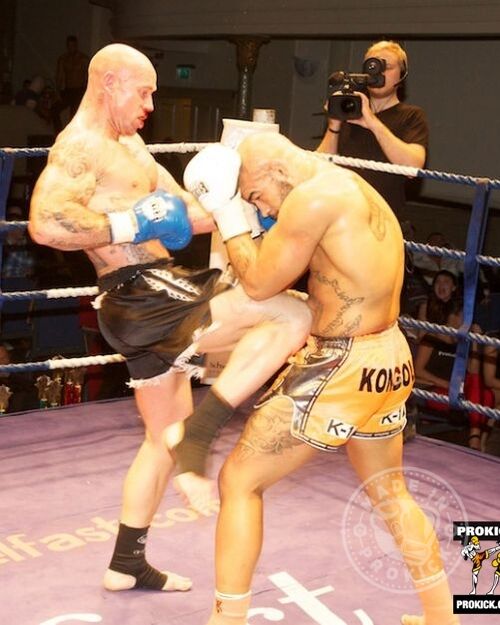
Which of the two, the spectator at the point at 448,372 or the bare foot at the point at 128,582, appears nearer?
the bare foot at the point at 128,582

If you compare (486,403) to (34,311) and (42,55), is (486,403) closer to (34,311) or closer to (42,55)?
(34,311)

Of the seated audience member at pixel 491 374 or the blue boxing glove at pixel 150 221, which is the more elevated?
the blue boxing glove at pixel 150 221

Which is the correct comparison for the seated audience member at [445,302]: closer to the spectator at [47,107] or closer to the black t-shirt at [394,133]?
the black t-shirt at [394,133]

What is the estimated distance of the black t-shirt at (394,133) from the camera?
423 centimetres

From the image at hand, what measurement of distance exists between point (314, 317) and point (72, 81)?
11.7 meters

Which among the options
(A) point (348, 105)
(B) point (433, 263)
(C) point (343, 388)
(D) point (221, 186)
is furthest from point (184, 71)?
(C) point (343, 388)

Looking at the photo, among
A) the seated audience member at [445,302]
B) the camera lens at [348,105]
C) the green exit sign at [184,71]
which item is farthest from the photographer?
the green exit sign at [184,71]

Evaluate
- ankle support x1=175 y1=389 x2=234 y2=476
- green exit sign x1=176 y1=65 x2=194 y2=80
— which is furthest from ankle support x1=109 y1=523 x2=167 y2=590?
green exit sign x1=176 y1=65 x2=194 y2=80

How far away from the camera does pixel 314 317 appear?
2.65 meters

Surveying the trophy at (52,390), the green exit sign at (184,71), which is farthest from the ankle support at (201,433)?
the green exit sign at (184,71)

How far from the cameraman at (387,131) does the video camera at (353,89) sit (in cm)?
3

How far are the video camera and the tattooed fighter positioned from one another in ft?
5.03

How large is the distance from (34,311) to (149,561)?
3510 mm

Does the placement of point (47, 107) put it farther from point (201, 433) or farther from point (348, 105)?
point (201, 433)
